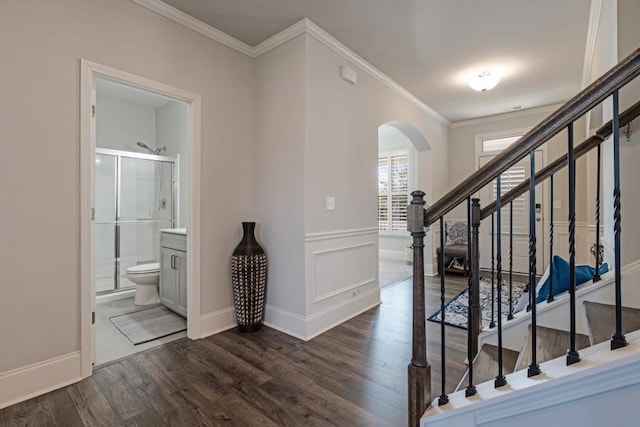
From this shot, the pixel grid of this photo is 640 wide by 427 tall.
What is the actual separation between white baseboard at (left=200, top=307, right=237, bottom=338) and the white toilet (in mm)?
1286

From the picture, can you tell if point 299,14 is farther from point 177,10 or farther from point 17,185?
point 17,185

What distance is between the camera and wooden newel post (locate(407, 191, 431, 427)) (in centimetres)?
131

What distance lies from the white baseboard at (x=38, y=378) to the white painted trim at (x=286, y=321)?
4.73ft

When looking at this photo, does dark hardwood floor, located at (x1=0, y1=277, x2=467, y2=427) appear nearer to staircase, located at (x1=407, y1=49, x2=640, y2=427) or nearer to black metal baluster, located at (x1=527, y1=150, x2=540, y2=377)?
staircase, located at (x1=407, y1=49, x2=640, y2=427)

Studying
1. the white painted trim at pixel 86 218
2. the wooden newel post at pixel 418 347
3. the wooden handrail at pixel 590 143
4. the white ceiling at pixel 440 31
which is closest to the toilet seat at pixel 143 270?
the white painted trim at pixel 86 218

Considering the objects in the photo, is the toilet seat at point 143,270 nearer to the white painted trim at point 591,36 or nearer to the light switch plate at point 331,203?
the light switch plate at point 331,203

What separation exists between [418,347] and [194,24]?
9.61ft

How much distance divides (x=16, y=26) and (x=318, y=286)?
2.72m

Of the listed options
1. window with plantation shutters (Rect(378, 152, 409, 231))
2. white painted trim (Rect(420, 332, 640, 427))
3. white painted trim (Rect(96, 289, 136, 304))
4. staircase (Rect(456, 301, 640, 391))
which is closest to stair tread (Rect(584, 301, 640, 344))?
staircase (Rect(456, 301, 640, 391))

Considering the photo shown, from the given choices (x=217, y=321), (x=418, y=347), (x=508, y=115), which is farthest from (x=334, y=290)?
(x=508, y=115)

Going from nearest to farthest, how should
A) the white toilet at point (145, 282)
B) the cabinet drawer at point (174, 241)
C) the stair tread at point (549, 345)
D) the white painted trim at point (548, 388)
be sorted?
the white painted trim at point (548, 388), the stair tread at point (549, 345), the cabinet drawer at point (174, 241), the white toilet at point (145, 282)

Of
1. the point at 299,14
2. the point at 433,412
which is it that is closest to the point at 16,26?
the point at 299,14

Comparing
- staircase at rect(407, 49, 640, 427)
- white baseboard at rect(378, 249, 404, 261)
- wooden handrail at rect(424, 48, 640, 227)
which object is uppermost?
wooden handrail at rect(424, 48, 640, 227)

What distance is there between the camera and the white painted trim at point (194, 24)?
7.70 feet
